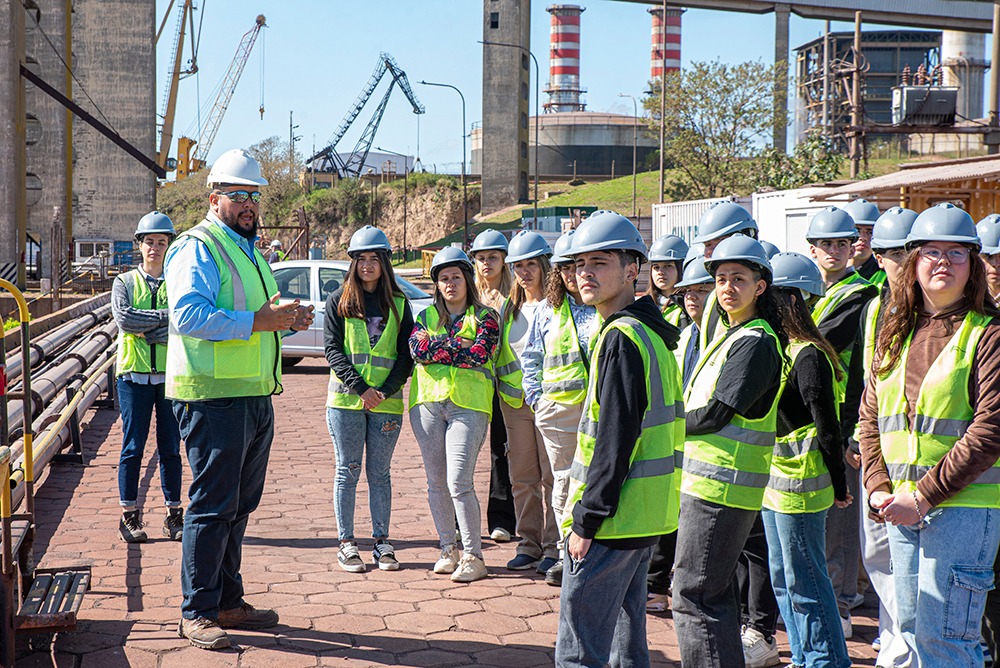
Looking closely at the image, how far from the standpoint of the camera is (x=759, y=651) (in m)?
5.05

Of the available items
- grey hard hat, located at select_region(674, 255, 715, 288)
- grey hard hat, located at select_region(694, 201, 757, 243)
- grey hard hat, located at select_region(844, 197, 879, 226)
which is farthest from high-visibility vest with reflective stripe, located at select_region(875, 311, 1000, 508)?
grey hard hat, located at select_region(844, 197, 879, 226)

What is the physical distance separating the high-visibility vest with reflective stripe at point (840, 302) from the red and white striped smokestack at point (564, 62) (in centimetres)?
9931

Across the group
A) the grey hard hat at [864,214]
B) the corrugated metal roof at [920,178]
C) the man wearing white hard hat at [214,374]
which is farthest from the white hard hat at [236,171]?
the corrugated metal roof at [920,178]

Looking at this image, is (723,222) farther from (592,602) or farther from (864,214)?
(592,602)

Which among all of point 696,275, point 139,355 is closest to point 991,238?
point 696,275

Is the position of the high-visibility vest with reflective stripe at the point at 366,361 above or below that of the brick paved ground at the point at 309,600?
above

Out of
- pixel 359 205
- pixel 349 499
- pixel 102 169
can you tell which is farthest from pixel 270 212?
pixel 349 499

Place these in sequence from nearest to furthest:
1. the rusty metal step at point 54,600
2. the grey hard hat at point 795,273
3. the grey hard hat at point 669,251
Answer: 1. the rusty metal step at point 54,600
2. the grey hard hat at point 795,273
3. the grey hard hat at point 669,251

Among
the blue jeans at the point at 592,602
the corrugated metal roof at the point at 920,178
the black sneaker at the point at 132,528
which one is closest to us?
the blue jeans at the point at 592,602

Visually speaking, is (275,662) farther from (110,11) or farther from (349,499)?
(110,11)

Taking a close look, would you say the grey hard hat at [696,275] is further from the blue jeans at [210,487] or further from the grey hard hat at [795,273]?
the blue jeans at [210,487]

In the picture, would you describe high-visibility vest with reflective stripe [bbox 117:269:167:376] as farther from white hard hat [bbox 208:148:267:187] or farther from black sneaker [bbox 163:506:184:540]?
white hard hat [bbox 208:148:267:187]

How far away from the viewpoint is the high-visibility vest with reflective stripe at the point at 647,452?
12.0ft

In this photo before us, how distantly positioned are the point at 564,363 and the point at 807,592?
1930 millimetres
